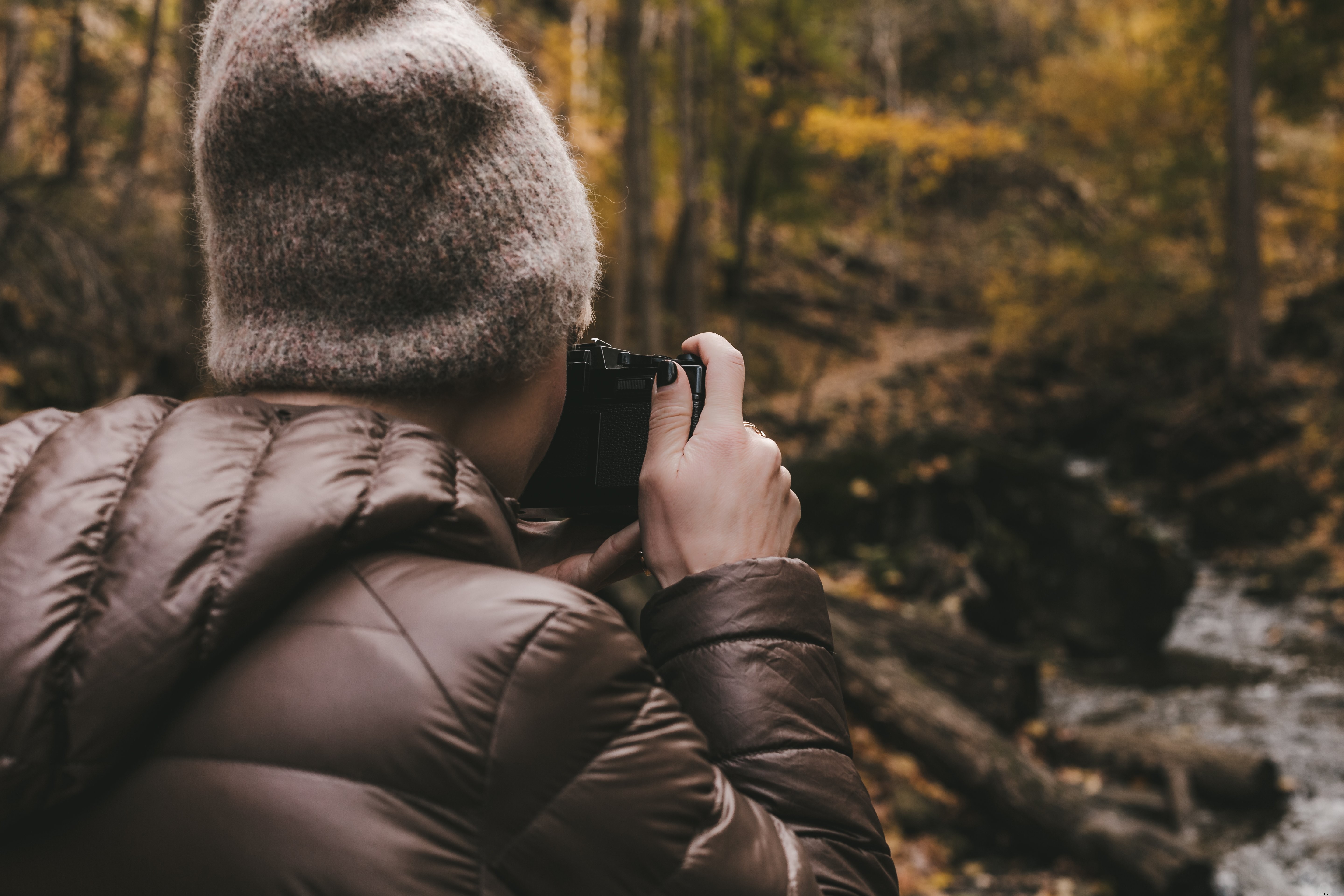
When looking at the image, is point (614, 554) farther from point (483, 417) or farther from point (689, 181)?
point (689, 181)

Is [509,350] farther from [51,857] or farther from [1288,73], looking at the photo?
[1288,73]

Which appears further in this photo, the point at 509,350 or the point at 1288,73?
the point at 1288,73

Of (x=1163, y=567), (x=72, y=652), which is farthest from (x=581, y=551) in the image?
(x=1163, y=567)

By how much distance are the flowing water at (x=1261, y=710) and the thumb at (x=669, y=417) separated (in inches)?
160

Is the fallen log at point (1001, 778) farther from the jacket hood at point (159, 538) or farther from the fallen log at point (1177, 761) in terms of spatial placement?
the jacket hood at point (159, 538)

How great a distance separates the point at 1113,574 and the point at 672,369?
7347 mm

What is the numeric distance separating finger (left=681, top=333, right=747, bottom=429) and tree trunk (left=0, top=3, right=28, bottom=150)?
753 centimetres

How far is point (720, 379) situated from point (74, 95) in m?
8.00

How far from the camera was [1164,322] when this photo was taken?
593 inches

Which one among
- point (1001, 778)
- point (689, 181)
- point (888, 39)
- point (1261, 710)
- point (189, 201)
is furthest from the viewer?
point (888, 39)

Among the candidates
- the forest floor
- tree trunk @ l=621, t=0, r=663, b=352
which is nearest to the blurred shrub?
the forest floor

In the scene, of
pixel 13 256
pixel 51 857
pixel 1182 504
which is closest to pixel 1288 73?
pixel 1182 504

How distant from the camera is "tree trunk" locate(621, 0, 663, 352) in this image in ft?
28.5

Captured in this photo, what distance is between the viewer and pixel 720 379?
1161 mm
